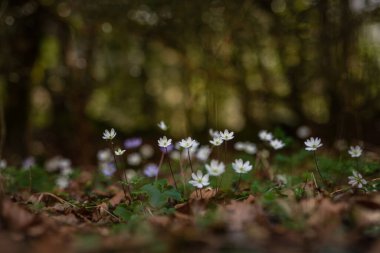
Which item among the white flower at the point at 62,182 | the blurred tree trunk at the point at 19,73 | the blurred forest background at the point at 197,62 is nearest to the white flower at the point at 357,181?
the blurred forest background at the point at 197,62

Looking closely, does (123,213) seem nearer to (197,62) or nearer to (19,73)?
(197,62)

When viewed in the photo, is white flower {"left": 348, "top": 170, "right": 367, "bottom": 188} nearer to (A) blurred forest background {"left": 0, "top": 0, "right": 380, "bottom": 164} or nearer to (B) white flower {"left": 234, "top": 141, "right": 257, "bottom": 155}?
(B) white flower {"left": 234, "top": 141, "right": 257, "bottom": 155}

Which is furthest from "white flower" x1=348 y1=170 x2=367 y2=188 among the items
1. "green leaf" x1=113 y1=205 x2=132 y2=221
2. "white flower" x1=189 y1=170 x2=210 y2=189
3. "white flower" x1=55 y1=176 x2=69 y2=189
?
"white flower" x1=55 y1=176 x2=69 y2=189

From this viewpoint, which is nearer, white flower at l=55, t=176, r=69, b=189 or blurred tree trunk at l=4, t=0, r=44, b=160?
white flower at l=55, t=176, r=69, b=189

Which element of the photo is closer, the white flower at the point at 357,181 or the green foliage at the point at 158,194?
the green foliage at the point at 158,194

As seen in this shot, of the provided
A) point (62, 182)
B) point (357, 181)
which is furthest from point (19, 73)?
point (357, 181)

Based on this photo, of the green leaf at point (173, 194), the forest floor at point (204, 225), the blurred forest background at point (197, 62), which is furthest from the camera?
the blurred forest background at point (197, 62)

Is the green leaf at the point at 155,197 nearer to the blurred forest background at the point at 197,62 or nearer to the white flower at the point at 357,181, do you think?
the white flower at the point at 357,181

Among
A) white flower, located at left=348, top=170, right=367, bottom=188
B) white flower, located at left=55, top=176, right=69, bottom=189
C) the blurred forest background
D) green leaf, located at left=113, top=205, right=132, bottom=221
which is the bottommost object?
green leaf, located at left=113, top=205, right=132, bottom=221

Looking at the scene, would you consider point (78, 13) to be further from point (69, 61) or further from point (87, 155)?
point (87, 155)
